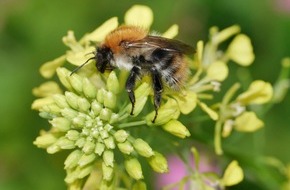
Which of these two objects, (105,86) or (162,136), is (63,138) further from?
(162,136)

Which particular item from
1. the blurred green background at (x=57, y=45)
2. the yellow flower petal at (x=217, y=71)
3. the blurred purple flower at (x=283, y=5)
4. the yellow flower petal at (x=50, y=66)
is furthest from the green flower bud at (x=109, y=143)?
the blurred purple flower at (x=283, y=5)

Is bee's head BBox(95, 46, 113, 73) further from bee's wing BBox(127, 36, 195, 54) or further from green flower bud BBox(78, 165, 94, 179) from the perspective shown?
green flower bud BBox(78, 165, 94, 179)

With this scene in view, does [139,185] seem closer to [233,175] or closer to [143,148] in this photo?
[143,148]

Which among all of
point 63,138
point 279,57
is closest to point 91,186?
point 63,138

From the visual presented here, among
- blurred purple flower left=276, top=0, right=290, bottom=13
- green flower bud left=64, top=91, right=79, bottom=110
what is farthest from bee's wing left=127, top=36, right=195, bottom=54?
blurred purple flower left=276, top=0, right=290, bottom=13

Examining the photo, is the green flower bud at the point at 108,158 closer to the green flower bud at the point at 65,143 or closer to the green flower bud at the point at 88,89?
the green flower bud at the point at 65,143

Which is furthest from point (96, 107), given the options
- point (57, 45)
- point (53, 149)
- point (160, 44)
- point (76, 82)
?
point (57, 45)

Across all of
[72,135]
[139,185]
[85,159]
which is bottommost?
[139,185]
